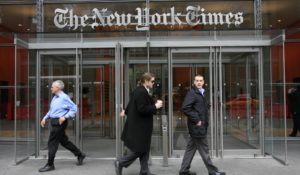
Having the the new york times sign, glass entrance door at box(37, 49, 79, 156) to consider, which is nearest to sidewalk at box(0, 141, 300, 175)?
glass entrance door at box(37, 49, 79, 156)

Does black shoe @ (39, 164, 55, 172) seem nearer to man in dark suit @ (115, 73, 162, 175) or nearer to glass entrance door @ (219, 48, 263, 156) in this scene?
man in dark suit @ (115, 73, 162, 175)

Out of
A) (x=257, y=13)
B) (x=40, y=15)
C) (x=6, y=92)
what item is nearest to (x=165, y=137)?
(x=257, y=13)

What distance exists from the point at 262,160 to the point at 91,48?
4531 millimetres

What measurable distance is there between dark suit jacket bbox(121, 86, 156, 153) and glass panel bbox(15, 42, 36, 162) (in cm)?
331

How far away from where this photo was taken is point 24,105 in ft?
33.6

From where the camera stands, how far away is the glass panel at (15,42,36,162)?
391 inches

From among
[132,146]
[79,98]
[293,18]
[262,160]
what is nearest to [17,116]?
[79,98]

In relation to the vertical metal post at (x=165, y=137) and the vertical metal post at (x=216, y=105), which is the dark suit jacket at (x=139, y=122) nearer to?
the vertical metal post at (x=165, y=137)

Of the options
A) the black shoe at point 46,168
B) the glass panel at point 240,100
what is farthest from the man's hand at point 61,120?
the glass panel at point 240,100

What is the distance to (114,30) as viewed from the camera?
35.9ft

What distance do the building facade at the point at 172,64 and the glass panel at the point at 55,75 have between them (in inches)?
0.9

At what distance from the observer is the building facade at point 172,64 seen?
1005cm

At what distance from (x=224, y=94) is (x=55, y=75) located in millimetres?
3962

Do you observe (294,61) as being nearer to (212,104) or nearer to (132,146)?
(212,104)
